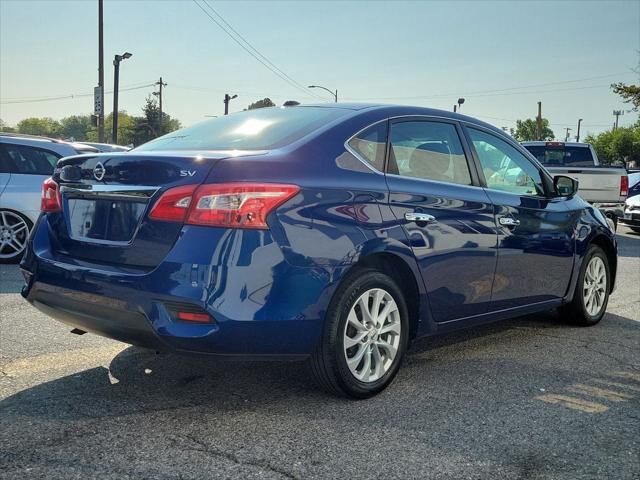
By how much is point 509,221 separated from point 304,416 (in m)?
2.00

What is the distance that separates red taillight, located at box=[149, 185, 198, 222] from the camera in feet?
9.87

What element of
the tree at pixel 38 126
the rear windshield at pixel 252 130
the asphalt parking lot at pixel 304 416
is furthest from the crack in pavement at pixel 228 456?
the tree at pixel 38 126

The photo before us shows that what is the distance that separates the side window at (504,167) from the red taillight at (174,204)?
2193mm

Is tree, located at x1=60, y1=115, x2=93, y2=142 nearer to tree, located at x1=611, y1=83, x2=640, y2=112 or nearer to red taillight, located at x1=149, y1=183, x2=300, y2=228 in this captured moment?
tree, located at x1=611, y1=83, x2=640, y2=112

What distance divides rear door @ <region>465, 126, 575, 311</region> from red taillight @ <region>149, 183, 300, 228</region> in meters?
1.90

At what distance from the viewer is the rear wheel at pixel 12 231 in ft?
26.1

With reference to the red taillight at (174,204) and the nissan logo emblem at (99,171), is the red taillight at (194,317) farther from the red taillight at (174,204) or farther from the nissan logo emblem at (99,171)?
the nissan logo emblem at (99,171)

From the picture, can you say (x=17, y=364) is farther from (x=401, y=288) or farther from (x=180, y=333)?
(x=401, y=288)

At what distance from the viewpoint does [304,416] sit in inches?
130

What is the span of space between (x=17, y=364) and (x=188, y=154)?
70.0 inches

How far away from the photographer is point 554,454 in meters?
2.95

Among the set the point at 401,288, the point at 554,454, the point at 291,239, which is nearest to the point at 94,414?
the point at 291,239

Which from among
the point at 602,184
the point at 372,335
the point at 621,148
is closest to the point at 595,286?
the point at 372,335

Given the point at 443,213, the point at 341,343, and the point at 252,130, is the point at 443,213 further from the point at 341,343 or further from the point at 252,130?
the point at 252,130
